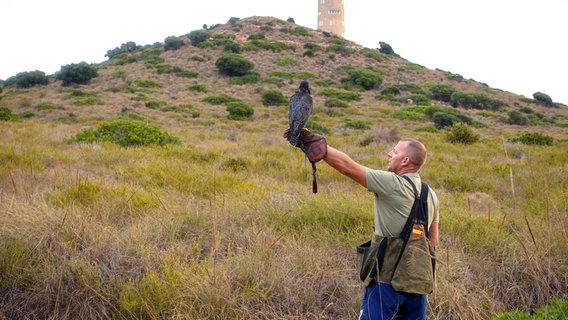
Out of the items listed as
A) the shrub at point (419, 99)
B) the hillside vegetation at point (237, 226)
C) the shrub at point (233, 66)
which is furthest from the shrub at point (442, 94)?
the hillside vegetation at point (237, 226)

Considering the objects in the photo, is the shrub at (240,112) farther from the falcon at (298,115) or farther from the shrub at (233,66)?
the falcon at (298,115)

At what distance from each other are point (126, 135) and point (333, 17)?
6078 centimetres

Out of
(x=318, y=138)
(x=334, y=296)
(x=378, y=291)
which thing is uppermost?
(x=318, y=138)

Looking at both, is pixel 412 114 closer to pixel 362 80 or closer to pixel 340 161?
pixel 362 80

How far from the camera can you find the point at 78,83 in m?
31.5

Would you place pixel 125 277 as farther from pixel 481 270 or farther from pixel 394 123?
pixel 394 123

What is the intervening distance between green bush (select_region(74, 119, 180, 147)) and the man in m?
9.15

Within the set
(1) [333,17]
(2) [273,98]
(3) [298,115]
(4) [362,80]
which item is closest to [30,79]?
(2) [273,98]

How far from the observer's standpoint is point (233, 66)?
113 ft

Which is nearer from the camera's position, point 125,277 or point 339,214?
point 125,277

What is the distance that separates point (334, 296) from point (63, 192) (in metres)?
3.84

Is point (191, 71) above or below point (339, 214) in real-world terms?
above

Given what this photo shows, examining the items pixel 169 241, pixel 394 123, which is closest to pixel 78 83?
pixel 394 123

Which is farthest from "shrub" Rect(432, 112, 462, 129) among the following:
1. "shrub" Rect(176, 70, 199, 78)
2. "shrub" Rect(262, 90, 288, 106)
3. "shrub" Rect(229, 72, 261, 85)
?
"shrub" Rect(176, 70, 199, 78)
